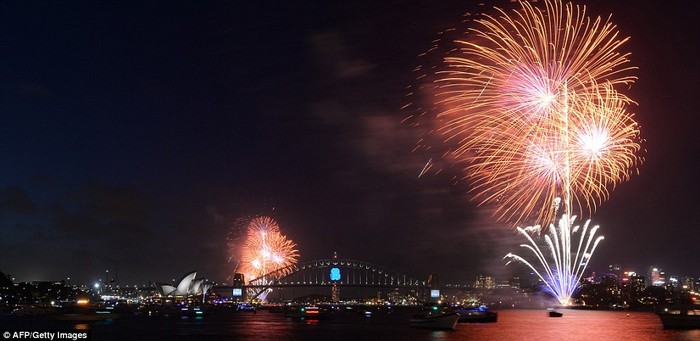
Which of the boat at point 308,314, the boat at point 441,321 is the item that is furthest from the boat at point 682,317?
the boat at point 308,314

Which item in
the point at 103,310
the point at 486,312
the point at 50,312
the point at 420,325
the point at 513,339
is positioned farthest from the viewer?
the point at 103,310

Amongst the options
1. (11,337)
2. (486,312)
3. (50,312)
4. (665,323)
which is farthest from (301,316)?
(11,337)

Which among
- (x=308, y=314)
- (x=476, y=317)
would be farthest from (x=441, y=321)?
(x=308, y=314)

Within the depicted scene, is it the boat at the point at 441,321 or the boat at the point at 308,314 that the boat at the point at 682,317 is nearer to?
the boat at the point at 441,321

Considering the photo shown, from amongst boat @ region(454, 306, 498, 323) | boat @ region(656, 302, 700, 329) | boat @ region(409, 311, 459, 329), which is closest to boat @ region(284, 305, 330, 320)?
boat @ region(454, 306, 498, 323)

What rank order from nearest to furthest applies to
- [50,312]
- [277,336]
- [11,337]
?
[11,337] → [277,336] → [50,312]

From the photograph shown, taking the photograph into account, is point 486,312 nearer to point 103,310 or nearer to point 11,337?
point 103,310

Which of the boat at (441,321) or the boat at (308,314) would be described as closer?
the boat at (441,321)

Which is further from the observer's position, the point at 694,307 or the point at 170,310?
the point at 170,310

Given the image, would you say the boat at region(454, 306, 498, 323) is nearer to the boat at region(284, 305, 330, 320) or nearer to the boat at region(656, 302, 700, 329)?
the boat at region(656, 302, 700, 329)
